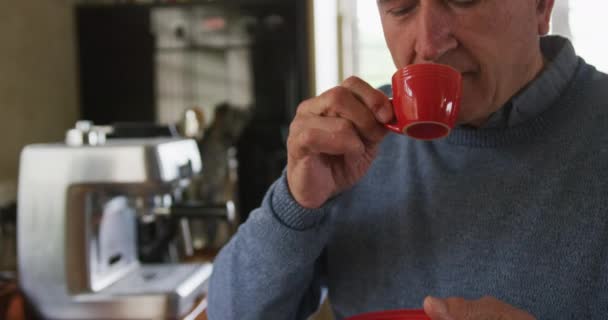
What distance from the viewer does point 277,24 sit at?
1.95 m

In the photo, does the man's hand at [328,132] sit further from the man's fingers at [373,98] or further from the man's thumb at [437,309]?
the man's thumb at [437,309]

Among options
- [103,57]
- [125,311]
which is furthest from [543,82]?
[103,57]

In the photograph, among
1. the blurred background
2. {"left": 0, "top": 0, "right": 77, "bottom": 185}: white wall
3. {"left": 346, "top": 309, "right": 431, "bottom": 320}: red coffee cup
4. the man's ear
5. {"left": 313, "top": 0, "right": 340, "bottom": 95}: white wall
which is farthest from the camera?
{"left": 313, "top": 0, "right": 340, "bottom": 95}: white wall

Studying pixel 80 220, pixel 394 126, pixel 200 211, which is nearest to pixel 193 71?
pixel 200 211

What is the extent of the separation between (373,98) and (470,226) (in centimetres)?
25

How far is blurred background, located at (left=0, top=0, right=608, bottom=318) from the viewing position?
1.92 m

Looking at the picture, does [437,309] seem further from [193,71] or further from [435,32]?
[193,71]

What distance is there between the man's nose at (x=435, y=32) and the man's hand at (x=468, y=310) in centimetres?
30

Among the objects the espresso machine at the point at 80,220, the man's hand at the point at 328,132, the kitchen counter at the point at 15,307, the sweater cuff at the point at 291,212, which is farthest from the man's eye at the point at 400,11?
the kitchen counter at the point at 15,307

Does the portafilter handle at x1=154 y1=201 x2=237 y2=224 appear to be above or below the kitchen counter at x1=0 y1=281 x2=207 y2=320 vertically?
above

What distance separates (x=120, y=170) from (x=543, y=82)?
0.78m

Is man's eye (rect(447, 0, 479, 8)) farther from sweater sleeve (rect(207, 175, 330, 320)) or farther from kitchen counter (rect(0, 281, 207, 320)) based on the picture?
kitchen counter (rect(0, 281, 207, 320))

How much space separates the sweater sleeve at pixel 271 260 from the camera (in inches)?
29.0

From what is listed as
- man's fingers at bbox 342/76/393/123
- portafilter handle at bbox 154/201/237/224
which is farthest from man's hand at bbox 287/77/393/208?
portafilter handle at bbox 154/201/237/224
